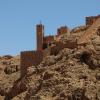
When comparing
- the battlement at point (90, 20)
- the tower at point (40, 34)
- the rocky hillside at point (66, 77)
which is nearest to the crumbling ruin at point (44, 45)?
the tower at point (40, 34)

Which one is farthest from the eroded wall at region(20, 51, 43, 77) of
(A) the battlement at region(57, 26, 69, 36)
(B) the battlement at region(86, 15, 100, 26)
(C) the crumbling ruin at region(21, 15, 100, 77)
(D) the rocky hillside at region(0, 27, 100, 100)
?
(A) the battlement at region(57, 26, 69, 36)

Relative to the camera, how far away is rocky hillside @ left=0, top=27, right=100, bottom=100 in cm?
5106

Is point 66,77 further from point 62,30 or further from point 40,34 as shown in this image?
point 62,30

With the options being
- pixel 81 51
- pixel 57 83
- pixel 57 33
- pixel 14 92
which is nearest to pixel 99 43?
pixel 81 51

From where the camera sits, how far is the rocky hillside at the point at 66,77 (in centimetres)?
5106

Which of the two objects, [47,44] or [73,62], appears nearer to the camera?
[73,62]

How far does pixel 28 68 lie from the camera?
59469 mm

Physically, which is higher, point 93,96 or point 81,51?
point 81,51

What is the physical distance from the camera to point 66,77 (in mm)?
53406

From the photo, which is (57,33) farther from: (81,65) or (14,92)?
(81,65)

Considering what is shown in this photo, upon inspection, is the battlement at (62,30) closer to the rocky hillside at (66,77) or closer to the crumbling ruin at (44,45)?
the crumbling ruin at (44,45)

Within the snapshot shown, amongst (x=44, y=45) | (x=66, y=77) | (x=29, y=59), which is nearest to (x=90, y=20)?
(x=44, y=45)

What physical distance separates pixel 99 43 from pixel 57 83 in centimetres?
596

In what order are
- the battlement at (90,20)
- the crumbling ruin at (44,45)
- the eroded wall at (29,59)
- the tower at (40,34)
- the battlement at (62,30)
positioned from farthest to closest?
the battlement at (62,30)
the battlement at (90,20)
the tower at (40,34)
the eroded wall at (29,59)
the crumbling ruin at (44,45)
